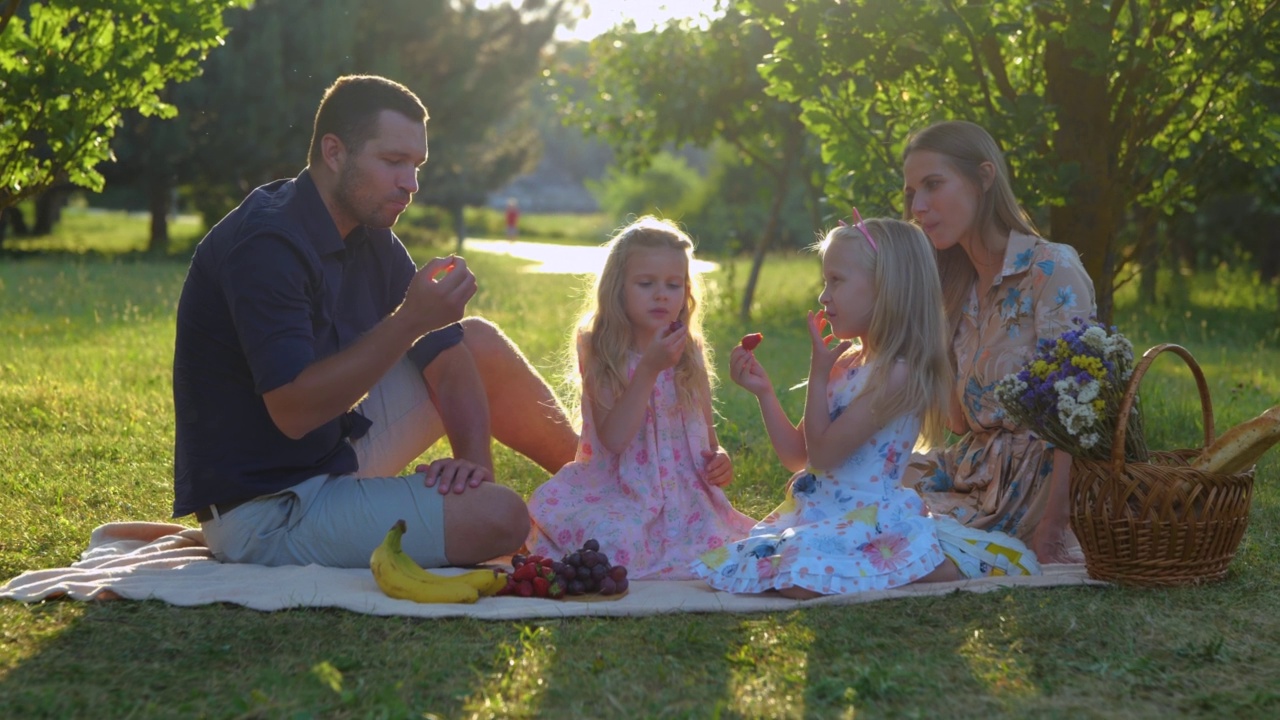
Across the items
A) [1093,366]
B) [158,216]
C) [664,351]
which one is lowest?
[158,216]

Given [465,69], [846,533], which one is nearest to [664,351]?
[846,533]

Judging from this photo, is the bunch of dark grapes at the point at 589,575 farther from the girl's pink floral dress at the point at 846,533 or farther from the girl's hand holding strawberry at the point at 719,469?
Result: the girl's hand holding strawberry at the point at 719,469

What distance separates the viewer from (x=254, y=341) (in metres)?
3.92

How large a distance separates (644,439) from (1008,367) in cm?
134

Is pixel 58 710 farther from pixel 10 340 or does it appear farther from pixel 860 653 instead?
pixel 10 340

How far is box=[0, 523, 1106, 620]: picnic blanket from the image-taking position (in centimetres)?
385

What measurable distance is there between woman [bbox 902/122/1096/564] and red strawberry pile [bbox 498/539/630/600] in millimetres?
1441

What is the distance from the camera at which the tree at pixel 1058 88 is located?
6.26 meters

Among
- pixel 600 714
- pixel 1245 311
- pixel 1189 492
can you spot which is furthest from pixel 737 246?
pixel 600 714

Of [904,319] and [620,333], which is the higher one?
[904,319]

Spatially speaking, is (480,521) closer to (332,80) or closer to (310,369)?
(310,369)

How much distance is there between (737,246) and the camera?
46.1 feet

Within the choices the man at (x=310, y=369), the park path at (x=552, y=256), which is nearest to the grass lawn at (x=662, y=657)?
the man at (x=310, y=369)

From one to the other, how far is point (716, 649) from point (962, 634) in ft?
2.32
